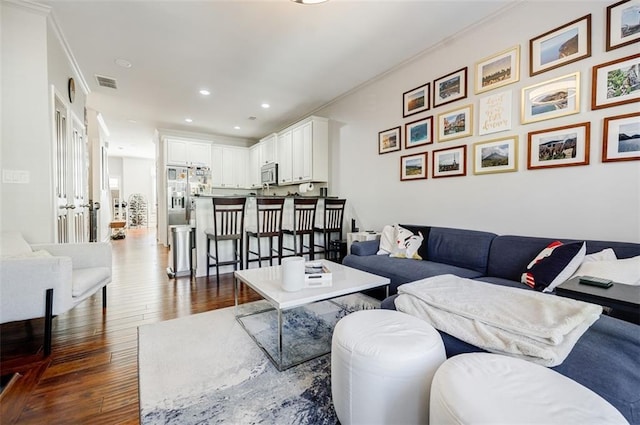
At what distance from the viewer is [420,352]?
1.09m

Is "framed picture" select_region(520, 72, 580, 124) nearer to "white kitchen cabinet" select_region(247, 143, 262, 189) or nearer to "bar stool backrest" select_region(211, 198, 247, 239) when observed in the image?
"bar stool backrest" select_region(211, 198, 247, 239)

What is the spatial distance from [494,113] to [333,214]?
7.67ft

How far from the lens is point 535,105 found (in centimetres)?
239

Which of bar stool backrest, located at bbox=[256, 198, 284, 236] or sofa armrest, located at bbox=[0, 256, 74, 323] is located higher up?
bar stool backrest, located at bbox=[256, 198, 284, 236]

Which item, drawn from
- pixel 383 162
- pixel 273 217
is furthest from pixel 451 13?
pixel 273 217

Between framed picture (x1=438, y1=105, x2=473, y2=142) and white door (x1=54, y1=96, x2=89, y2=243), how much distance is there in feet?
13.7

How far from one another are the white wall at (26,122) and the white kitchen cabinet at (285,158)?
352 cm

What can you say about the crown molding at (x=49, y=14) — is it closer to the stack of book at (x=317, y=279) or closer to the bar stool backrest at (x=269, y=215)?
the bar stool backrest at (x=269, y=215)

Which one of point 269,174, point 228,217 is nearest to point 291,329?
point 228,217

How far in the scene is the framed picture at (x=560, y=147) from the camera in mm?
2127

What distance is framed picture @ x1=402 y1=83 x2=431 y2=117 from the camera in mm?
3293

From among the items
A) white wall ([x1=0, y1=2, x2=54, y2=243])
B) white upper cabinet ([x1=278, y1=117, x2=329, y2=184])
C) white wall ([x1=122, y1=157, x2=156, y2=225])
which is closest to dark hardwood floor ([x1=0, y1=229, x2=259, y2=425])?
white wall ([x1=0, y1=2, x2=54, y2=243])

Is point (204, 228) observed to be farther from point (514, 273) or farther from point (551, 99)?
point (551, 99)

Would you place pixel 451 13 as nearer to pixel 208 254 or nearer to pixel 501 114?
pixel 501 114
